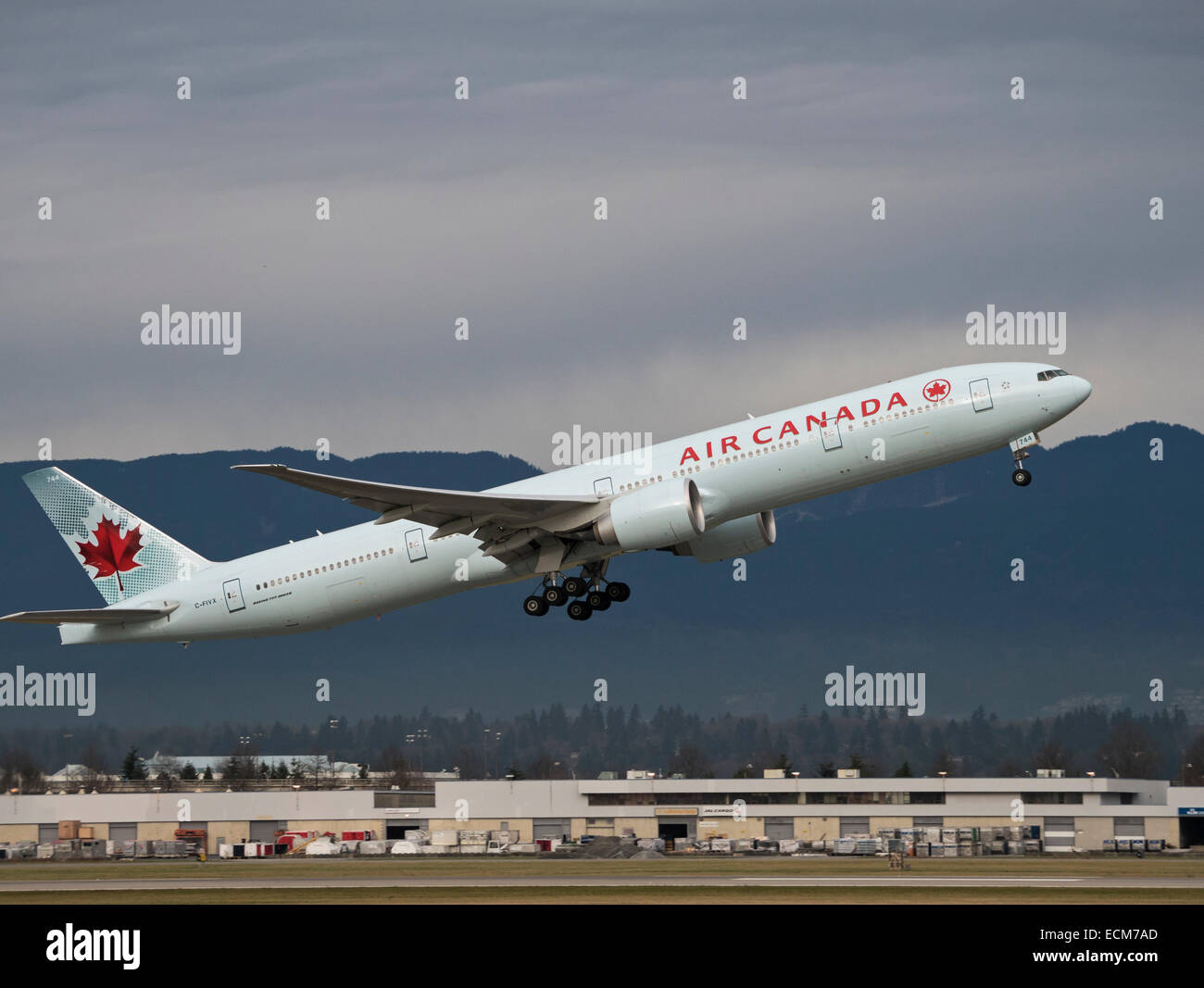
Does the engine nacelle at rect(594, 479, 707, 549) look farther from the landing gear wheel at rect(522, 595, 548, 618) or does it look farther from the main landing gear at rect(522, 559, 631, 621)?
the landing gear wheel at rect(522, 595, 548, 618)

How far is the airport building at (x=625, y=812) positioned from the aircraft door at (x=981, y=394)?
43.5 metres

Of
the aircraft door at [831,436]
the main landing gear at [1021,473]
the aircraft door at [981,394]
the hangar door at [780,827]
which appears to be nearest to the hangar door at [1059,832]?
the hangar door at [780,827]

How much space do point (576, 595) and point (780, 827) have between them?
40081mm

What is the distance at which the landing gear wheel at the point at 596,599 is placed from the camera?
43.3 meters

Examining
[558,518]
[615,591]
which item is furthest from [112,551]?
[615,591]

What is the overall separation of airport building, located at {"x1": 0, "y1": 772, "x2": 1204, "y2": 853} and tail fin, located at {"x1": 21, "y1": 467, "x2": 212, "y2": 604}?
104 feet

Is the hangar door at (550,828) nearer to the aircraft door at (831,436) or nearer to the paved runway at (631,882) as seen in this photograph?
the paved runway at (631,882)

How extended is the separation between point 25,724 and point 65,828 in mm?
27945

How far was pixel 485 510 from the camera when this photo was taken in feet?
134

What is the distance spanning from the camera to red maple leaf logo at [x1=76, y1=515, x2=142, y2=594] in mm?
49250

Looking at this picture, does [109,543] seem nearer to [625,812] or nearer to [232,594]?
[232,594]
